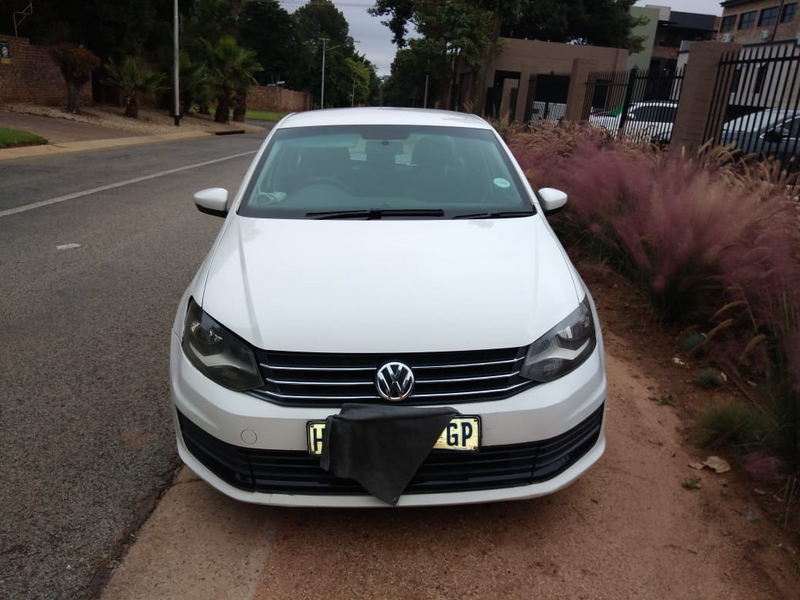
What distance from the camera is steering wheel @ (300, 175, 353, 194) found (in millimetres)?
3531

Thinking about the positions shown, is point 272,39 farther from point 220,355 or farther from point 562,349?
point 562,349

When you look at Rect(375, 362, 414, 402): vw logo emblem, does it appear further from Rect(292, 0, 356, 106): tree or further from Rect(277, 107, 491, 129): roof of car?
Rect(292, 0, 356, 106): tree

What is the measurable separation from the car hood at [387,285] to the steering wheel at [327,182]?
0.46m

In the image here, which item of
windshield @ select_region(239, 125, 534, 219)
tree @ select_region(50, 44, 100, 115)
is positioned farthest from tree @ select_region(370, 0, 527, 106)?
windshield @ select_region(239, 125, 534, 219)

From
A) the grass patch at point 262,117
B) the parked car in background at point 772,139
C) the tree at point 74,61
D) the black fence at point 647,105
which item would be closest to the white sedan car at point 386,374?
the parked car in background at point 772,139

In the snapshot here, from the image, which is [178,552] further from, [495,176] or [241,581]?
[495,176]

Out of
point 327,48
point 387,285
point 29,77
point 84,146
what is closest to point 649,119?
point 387,285

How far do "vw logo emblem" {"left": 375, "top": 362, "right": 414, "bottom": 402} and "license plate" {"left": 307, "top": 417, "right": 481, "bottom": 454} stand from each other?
0.62 ft

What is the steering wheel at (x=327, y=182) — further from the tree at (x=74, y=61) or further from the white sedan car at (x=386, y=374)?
the tree at (x=74, y=61)

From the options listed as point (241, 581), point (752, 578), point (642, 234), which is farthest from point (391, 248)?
point (642, 234)

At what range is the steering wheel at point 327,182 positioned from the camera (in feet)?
11.6

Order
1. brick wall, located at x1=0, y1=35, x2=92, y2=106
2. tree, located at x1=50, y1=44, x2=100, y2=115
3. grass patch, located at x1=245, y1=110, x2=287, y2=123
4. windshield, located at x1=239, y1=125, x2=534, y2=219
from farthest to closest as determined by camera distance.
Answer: grass patch, located at x1=245, y1=110, x2=287, y2=123, brick wall, located at x1=0, y1=35, x2=92, y2=106, tree, located at x1=50, y1=44, x2=100, y2=115, windshield, located at x1=239, y1=125, x2=534, y2=219

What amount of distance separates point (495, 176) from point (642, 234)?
149 centimetres

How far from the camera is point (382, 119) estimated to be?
4141 millimetres
